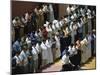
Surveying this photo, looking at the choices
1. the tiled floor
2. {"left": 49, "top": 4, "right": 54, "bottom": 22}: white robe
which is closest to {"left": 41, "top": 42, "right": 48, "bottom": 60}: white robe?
the tiled floor

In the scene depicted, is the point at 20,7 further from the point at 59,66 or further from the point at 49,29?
the point at 59,66

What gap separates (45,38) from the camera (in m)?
2.00

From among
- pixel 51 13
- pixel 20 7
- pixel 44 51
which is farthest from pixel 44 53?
pixel 20 7

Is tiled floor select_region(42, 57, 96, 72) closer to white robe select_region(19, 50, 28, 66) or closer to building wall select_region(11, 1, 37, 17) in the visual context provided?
white robe select_region(19, 50, 28, 66)

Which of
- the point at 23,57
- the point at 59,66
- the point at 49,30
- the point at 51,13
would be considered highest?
the point at 51,13

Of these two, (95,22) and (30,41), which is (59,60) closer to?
(30,41)

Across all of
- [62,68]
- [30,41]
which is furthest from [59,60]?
[30,41]

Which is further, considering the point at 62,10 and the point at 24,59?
the point at 62,10

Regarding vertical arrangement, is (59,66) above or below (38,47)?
below

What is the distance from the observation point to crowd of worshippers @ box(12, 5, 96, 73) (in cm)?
192

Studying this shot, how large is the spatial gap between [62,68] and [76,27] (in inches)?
18.4

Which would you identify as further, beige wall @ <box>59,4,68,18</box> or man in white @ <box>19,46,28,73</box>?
beige wall @ <box>59,4,68,18</box>

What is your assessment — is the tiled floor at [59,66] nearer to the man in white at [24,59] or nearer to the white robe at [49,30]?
the man in white at [24,59]

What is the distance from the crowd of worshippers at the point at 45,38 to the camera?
1.92m
